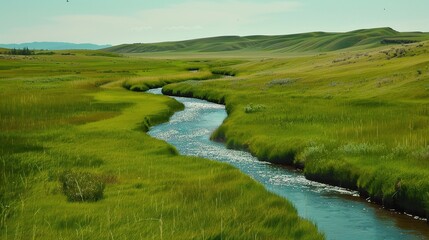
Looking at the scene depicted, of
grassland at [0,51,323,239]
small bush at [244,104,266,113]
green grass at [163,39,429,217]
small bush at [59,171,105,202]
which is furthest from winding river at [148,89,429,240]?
small bush at [59,171,105,202]

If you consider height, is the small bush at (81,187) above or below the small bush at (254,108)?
above

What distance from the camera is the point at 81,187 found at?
67.7 ft

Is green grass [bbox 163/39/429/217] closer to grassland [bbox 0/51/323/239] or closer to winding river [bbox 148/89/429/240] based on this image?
winding river [bbox 148/89/429/240]

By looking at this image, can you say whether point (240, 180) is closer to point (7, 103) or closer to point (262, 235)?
point (262, 235)

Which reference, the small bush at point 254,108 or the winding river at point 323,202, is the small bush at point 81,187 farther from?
the small bush at point 254,108

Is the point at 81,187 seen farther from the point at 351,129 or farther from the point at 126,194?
the point at 351,129

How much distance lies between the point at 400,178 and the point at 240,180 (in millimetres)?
7365

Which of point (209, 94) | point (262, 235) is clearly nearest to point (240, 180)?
point (262, 235)

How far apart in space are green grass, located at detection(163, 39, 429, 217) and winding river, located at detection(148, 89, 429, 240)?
889mm

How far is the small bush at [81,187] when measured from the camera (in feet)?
65.6

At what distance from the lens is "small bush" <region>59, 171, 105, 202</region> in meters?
20.0

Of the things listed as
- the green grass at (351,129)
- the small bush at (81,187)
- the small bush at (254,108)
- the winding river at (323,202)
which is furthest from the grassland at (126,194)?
the small bush at (254,108)

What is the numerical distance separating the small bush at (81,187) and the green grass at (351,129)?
12628 mm

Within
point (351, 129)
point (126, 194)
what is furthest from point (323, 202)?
point (351, 129)
